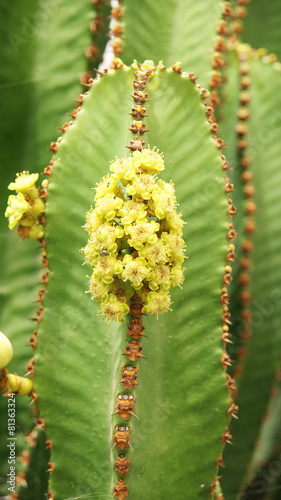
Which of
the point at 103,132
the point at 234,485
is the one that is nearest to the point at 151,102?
the point at 103,132

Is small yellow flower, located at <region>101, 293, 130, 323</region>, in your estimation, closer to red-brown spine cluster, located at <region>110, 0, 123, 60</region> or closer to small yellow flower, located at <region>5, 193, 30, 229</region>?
small yellow flower, located at <region>5, 193, 30, 229</region>

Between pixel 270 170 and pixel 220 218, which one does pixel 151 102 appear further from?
pixel 270 170

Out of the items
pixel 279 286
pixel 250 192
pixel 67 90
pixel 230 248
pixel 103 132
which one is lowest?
pixel 230 248

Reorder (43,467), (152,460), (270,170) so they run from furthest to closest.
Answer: (270,170)
(43,467)
(152,460)

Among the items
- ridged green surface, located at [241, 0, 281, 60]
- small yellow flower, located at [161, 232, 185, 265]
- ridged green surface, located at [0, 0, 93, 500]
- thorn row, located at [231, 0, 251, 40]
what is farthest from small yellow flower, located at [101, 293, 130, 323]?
ridged green surface, located at [241, 0, 281, 60]

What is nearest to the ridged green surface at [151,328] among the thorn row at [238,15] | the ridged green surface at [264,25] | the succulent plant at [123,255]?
the succulent plant at [123,255]

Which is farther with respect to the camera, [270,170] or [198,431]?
[270,170]

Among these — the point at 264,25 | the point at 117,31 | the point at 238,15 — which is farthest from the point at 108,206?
→ the point at 264,25
